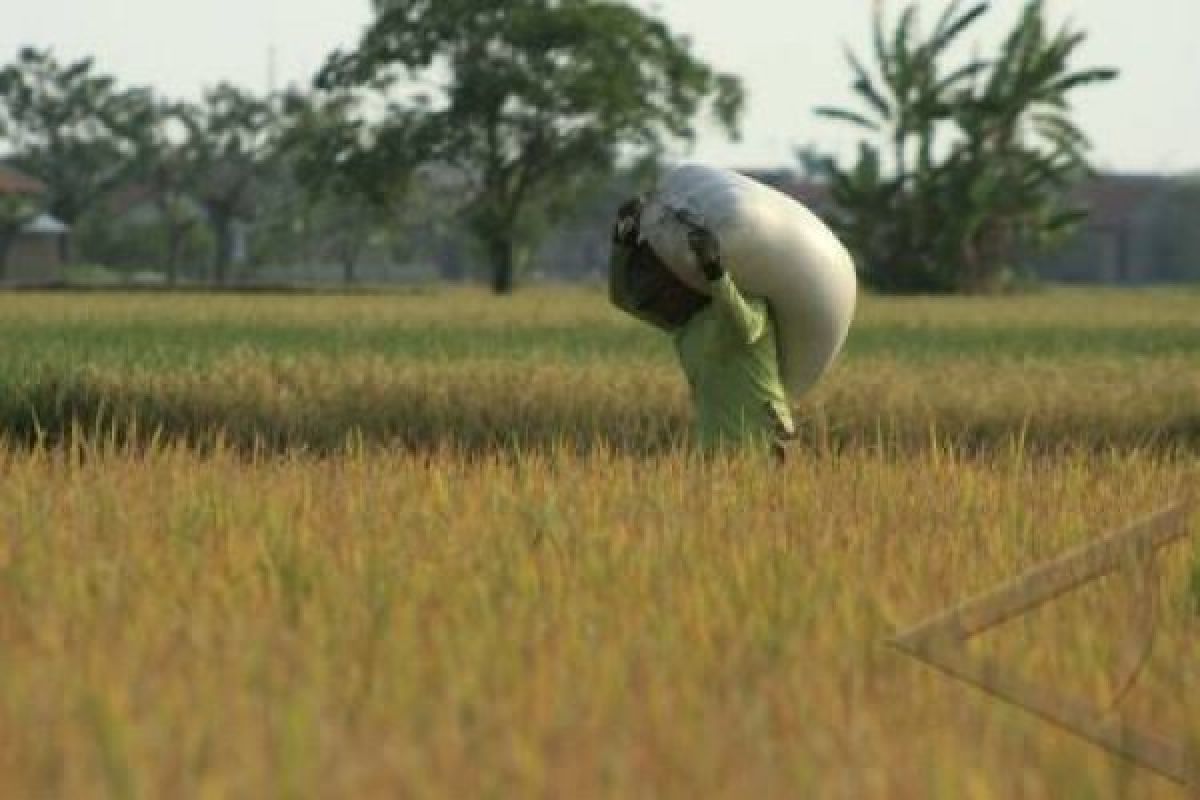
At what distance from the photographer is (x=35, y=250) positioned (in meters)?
60.8

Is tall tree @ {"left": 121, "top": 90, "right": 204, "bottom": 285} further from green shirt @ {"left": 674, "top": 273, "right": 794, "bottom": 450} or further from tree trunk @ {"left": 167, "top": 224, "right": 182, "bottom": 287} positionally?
green shirt @ {"left": 674, "top": 273, "right": 794, "bottom": 450}

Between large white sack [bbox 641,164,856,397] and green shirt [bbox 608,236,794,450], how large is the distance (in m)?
0.09

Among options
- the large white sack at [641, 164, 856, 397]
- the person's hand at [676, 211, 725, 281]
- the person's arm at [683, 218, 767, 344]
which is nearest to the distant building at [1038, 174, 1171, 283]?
the large white sack at [641, 164, 856, 397]

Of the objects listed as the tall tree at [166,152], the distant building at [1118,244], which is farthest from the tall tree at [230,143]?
the distant building at [1118,244]

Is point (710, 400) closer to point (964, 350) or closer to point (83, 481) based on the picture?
point (83, 481)

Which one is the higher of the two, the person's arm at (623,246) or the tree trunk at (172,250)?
the person's arm at (623,246)

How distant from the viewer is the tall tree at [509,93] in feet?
140

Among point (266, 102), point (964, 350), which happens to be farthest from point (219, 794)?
point (266, 102)

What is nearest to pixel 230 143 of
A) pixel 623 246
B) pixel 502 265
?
pixel 502 265

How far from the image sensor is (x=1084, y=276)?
7844 centimetres

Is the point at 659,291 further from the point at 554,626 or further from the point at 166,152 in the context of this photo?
the point at 166,152

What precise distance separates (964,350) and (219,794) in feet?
39.5

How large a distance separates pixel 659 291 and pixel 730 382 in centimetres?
30

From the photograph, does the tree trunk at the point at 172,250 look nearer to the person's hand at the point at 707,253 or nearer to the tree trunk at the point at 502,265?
the tree trunk at the point at 502,265
